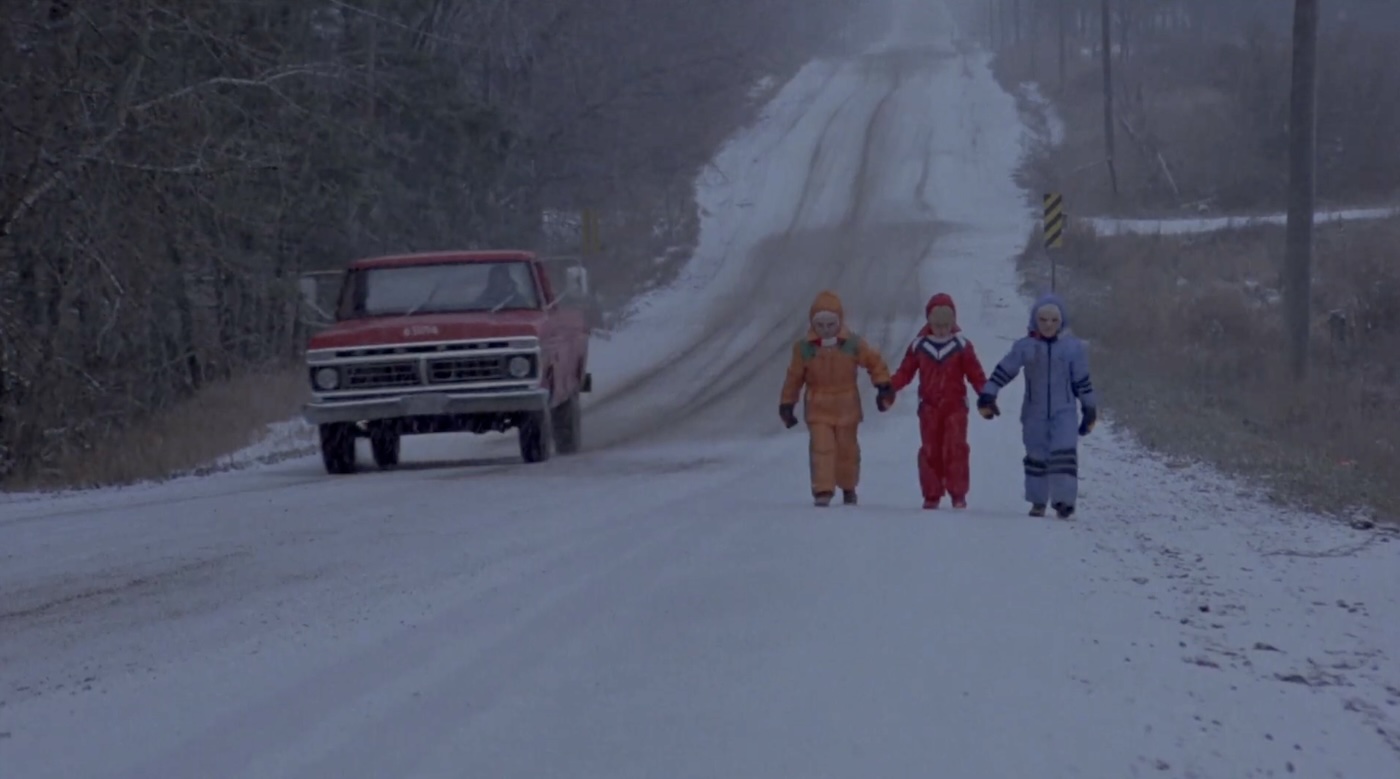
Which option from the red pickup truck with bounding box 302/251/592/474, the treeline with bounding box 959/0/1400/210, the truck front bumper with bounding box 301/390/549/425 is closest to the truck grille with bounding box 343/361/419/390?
the red pickup truck with bounding box 302/251/592/474

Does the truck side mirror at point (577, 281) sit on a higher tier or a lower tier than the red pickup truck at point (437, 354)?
higher

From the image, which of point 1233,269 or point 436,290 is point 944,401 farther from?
point 1233,269

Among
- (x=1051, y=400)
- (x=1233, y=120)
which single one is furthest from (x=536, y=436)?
(x=1233, y=120)

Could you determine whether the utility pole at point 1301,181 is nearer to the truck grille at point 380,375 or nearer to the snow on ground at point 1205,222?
the truck grille at point 380,375

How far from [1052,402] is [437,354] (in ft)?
19.0

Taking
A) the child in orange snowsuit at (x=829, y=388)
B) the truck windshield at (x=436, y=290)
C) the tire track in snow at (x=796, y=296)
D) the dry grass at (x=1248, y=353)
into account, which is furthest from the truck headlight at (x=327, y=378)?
the dry grass at (x=1248, y=353)

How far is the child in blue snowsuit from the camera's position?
35.2 ft

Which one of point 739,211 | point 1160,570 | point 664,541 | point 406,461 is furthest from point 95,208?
point 739,211

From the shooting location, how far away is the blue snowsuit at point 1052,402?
1074 centimetres

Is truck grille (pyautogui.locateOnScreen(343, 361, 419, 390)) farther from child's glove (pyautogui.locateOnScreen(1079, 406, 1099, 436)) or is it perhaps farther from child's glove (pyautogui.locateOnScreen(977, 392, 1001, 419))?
child's glove (pyautogui.locateOnScreen(1079, 406, 1099, 436))

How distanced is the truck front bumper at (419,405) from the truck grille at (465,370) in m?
0.16

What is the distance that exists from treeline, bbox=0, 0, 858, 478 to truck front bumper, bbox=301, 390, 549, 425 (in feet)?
6.67

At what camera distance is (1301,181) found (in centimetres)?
2148

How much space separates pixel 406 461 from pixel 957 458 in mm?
7515
